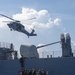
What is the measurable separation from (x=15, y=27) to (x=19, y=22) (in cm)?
311

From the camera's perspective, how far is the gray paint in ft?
113

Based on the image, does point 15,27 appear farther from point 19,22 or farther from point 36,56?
point 36,56

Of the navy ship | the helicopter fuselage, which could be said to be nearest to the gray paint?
the navy ship

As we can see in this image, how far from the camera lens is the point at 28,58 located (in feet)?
126

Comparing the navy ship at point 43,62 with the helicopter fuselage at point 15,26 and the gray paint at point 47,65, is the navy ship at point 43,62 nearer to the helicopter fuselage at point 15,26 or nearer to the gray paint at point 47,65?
the gray paint at point 47,65

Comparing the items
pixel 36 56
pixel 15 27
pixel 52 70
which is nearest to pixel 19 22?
pixel 15 27

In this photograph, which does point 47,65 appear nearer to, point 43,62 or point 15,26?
point 43,62

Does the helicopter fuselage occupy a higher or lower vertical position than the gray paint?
higher

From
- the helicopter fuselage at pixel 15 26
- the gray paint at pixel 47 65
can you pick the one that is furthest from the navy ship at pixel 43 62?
the helicopter fuselage at pixel 15 26

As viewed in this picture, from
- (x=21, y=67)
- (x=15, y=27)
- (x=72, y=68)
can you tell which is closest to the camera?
(x=72, y=68)

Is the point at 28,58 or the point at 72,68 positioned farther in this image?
the point at 28,58

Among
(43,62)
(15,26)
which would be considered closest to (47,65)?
(43,62)

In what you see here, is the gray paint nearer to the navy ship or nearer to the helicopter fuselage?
the navy ship

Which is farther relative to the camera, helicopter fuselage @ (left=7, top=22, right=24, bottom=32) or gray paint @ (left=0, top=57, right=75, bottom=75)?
helicopter fuselage @ (left=7, top=22, right=24, bottom=32)
